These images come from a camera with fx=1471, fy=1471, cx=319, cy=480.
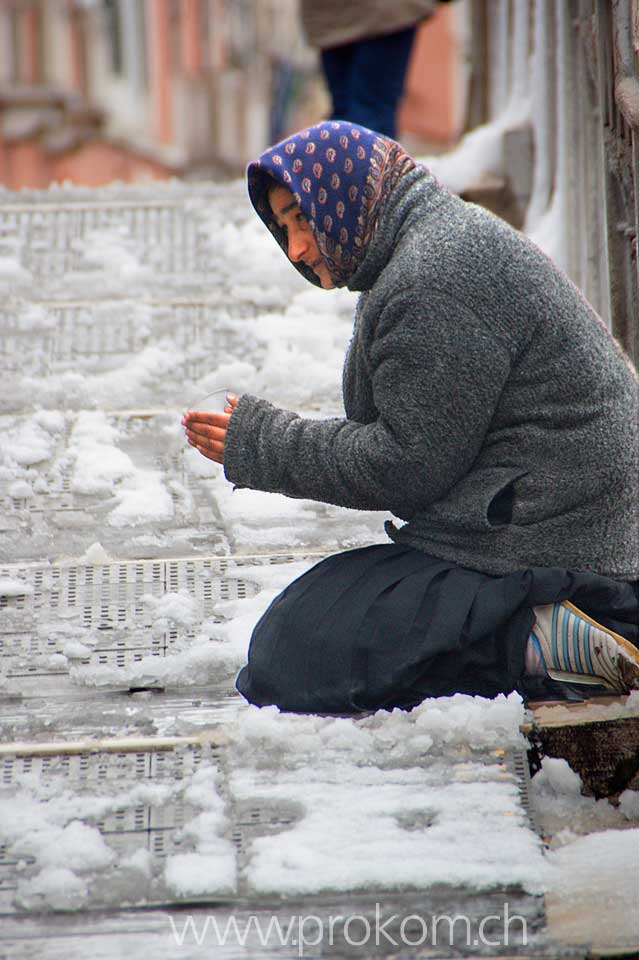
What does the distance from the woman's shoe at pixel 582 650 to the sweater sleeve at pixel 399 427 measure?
0.32 m

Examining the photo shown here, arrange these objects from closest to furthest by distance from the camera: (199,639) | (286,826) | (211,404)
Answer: (286,826) < (199,639) < (211,404)

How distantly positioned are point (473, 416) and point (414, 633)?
435 millimetres

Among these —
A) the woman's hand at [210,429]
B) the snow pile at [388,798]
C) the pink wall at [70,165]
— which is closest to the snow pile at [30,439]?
the woman's hand at [210,429]

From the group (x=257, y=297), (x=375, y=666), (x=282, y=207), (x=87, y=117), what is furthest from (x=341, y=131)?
(x=87, y=117)

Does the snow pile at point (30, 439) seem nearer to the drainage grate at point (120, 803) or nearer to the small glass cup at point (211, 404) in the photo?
the small glass cup at point (211, 404)

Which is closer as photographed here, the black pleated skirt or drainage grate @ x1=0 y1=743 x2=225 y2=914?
drainage grate @ x1=0 y1=743 x2=225 y2=914

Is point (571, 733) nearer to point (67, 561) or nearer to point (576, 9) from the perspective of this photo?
point (67, 561)

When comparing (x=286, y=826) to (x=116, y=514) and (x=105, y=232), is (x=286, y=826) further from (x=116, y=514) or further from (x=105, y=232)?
(x=105, y=232)

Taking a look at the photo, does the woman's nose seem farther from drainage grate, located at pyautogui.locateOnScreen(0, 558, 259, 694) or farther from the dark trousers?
the dark trousers

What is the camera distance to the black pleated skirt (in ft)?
9.12

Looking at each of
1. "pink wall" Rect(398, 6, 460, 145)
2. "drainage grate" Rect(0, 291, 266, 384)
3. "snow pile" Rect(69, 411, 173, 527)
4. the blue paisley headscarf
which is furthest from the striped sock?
"pink wall" Rect(398, 6, 460, 145)

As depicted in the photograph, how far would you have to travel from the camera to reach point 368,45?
20.0 feet

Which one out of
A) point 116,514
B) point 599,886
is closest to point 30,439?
point 116,514

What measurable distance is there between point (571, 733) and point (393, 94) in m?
4.01
